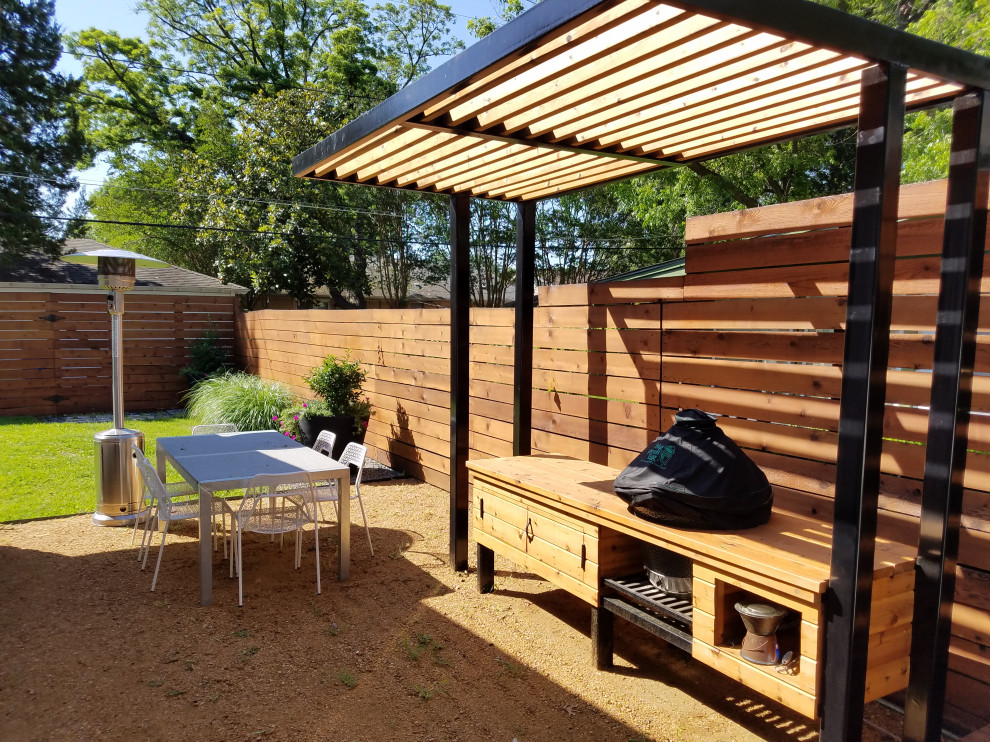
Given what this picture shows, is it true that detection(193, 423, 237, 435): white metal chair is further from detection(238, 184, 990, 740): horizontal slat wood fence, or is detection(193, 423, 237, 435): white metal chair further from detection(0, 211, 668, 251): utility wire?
detection(0, 211, 668, 251): utility wire

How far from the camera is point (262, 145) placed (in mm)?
16859

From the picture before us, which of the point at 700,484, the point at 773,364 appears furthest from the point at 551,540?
the point at 773,364

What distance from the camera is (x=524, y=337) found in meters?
4.67

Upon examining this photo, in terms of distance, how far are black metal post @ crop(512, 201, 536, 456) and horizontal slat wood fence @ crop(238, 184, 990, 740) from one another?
271 millimetres

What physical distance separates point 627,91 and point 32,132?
1704cm

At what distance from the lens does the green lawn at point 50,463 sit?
6160 mm

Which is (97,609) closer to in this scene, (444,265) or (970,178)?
(970,178)

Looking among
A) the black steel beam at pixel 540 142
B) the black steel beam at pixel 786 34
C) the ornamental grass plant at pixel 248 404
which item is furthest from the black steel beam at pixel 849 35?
the ornamental grass plant at pixel 248 404

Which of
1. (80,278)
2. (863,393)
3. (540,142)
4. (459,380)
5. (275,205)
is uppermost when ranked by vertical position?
(275,205)

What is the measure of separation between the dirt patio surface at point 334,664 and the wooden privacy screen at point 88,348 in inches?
321

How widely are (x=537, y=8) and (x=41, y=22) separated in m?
18.1

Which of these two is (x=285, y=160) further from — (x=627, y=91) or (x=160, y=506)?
(x=627, y=91)

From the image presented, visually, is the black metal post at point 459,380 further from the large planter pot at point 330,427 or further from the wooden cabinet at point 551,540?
the large planter pot at point 330,427

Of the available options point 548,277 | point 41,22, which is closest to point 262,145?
point 41,22
